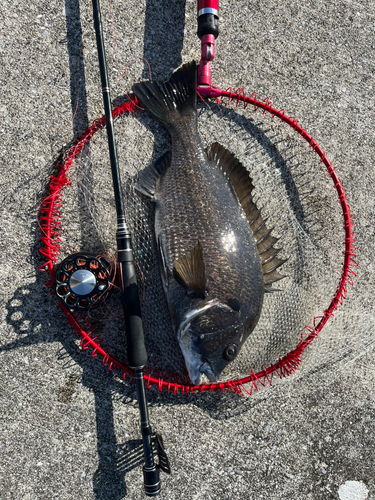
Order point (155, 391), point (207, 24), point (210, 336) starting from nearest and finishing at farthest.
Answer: point (210, 336) < point (207, 24) < point (155, 391)

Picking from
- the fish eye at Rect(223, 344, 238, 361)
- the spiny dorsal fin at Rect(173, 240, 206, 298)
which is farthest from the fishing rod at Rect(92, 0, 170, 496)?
the fish eye at Rect(223, 344, 238, 361)

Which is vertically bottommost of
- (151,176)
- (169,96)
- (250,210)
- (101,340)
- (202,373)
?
(202,373)

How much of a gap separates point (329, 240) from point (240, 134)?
0.86 m

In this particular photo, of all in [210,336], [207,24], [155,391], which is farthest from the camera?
[155,391]

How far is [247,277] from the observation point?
1925mm

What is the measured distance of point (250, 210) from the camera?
2084 mm

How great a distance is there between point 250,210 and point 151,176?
0.57 meters

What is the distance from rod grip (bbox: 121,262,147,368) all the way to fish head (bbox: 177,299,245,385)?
0.69 ft

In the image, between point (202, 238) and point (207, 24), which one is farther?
point (207, 24)

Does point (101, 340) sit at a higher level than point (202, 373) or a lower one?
higher

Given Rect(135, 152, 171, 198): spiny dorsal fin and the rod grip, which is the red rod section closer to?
Rect(135, 152, 171, 198): spiny dorsal fin

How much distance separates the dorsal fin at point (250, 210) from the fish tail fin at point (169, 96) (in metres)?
0.28

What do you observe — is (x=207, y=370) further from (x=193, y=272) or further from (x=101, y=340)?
(x=101, y=340)

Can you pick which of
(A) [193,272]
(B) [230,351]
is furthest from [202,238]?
(B) [230,351]
